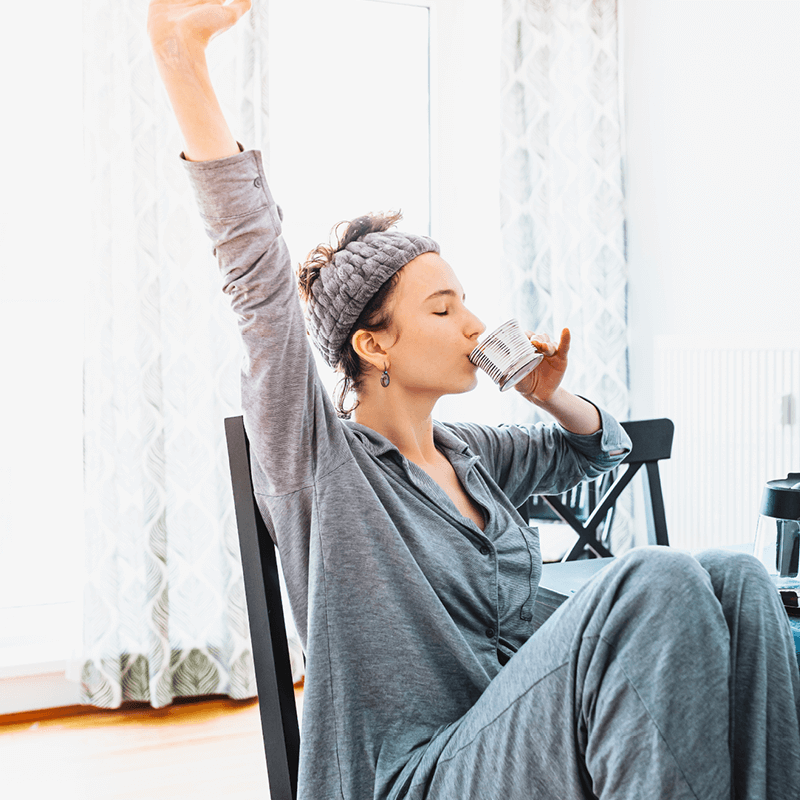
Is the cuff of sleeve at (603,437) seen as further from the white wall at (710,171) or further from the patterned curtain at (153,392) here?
the patterned curtain at (153,392)

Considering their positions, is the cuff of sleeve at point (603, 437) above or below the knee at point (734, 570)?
above

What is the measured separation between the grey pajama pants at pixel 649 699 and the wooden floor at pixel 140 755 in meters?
1.24

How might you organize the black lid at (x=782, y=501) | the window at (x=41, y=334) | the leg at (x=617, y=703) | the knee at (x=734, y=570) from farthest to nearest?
1. the window at (x=41, y=334)
2. the black lid at (x=782, y=501)
3. the knee at (x=734, y=570)
4. the leg at (x=617, y=703)

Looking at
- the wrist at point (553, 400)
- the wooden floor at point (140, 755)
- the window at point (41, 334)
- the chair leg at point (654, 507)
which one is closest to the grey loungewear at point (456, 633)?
the wrist at point (553, 400)

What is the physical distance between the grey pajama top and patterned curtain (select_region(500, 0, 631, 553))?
5.33 feet

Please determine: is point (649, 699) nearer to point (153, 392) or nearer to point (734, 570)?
A: point (734, 570)

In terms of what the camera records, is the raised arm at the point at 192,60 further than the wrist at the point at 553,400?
No

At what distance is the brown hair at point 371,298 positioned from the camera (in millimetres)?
1127

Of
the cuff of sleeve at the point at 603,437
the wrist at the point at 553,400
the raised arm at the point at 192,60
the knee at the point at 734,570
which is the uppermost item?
the raised arm at the point at 192,60

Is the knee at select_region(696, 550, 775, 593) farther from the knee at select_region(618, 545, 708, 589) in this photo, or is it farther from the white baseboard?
the white baseboard

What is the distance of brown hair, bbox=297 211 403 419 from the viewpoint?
1127mm

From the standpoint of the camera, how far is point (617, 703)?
736 mm

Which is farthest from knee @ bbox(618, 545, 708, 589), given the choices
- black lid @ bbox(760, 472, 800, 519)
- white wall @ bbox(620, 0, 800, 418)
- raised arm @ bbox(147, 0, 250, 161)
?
white wall @ bbox(620, 0, 800, 418)

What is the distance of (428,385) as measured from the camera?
1.13 meters
